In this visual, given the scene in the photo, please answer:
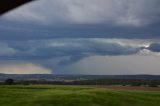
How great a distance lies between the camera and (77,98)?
55125 millimetres

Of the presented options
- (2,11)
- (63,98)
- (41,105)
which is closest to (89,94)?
(63,98)

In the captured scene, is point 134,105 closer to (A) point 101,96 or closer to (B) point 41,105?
(A) point 101,96

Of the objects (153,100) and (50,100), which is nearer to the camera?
(50,100)

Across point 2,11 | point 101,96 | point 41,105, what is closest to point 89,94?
point 101,96

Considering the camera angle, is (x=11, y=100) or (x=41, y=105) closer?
(x=41, y=105)

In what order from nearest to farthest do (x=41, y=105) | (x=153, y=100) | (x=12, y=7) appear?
(x=12, y=7)
(x=41, y=105)
(x=153, y=100)

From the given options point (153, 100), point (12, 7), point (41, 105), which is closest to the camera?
point (12, 7)

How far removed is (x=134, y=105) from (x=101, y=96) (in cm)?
566

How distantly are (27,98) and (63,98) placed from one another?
15.2ft

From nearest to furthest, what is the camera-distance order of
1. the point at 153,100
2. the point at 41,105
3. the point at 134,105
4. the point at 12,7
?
the point at 12,7 < the point at 41,105 < the point at 134,105 < the point at 153,100

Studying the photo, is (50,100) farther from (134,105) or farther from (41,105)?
(134,105)

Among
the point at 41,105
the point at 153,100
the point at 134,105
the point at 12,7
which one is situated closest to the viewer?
the point at 12,7

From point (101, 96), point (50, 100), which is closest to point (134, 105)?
point (101, 96)

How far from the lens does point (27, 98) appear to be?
56031 mm
